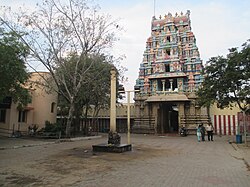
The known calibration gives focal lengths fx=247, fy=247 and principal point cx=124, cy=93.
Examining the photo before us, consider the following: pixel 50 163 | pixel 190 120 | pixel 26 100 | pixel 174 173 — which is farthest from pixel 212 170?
pixel 190 120

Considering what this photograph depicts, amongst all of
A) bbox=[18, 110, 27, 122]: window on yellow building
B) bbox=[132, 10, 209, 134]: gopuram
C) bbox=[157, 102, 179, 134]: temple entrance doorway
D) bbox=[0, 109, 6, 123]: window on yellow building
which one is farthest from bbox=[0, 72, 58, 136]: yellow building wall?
bbox=[157, 102, 179, 134]: temple entrance doorway

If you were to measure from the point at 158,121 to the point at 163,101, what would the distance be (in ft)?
9.41

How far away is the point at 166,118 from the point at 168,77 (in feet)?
22.5

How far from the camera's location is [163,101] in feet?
96.5

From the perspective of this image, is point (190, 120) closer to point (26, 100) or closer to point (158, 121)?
point (158, 121)

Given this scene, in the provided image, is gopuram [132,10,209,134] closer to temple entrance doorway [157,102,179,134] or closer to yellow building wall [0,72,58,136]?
temple entrance doorway [157,102,179,134]

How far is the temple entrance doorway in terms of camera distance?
3112cm

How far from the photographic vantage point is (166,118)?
113 feet

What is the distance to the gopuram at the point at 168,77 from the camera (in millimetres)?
28969

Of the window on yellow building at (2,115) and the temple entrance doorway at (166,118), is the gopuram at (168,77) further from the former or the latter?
the window on yellow building at (2,115)

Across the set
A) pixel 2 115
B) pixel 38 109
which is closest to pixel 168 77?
pixel 38 109

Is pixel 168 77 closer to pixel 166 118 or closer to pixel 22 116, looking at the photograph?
pixel 166 118

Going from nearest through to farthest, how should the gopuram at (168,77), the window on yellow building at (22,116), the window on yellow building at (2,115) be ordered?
the window on yellow building at (2,115)
the window on yellow building at (22,116)
the gopuram at (168,77)

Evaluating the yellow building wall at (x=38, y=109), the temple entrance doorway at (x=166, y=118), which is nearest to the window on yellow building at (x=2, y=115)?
the yellow building wall at (x=38, y=109)
